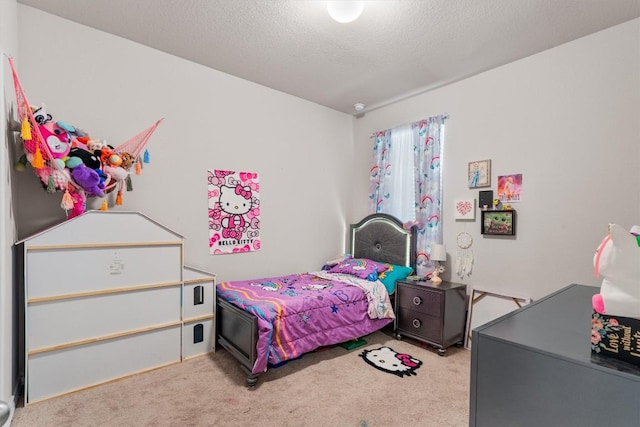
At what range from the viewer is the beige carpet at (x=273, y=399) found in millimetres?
1806

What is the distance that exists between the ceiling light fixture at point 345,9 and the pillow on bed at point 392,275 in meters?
2.26

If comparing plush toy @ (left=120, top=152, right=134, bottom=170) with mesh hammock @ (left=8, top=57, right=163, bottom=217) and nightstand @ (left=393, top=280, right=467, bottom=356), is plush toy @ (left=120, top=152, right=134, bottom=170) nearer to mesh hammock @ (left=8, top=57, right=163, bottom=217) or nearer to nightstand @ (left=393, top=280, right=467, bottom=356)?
mesh hammock @ (left=8, top=57, right=163, bottom=217)

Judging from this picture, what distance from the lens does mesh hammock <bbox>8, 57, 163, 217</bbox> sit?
1.81 meters

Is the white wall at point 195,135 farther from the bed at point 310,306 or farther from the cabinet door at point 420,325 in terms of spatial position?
the cabinet door at point 420,325

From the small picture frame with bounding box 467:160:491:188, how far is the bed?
805mm

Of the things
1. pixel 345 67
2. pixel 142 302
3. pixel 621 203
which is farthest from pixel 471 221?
pixel 142 302

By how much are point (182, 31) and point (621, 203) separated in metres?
3.45

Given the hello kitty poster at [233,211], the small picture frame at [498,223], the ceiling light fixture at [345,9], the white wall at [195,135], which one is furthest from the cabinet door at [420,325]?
the ceiling light fixture at [345,9]

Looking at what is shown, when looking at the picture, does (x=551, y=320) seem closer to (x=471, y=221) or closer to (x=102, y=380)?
(x=471, y=221)

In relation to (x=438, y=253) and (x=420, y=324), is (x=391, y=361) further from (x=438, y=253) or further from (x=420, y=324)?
(x=438, y=253)

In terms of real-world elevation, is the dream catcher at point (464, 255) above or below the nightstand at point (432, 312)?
above

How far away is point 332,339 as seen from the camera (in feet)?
8.48

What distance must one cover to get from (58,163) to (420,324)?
3038 millimetres

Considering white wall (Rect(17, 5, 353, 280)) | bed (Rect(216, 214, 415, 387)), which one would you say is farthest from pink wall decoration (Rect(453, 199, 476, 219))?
white wall (Rect(17, 5, 353, 280))
